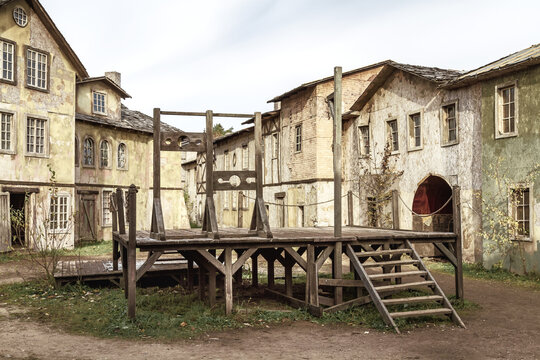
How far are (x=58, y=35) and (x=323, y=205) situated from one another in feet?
40.7

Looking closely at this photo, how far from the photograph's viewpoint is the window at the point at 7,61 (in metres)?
19.6

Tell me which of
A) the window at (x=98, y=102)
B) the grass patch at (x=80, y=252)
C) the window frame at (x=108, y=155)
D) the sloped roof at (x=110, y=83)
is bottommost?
the grass patch at (x=80, y=252)

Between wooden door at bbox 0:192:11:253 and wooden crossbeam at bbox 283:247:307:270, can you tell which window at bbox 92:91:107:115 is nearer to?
wooden door at bbox 0:192:11:253

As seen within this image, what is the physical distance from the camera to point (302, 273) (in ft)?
52.6

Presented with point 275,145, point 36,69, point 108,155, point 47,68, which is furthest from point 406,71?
point 108,155

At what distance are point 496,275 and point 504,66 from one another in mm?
5798

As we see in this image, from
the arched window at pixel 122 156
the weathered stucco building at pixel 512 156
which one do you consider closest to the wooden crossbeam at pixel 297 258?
the weathered stucco building at pixel 512 156

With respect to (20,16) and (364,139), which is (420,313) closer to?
(364,139)

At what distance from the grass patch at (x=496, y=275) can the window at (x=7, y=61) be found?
16.1 meters

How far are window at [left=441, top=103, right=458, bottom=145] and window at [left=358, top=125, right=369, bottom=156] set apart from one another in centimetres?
413

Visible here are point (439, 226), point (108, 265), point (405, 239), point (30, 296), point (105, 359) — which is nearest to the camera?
point (105, 359)

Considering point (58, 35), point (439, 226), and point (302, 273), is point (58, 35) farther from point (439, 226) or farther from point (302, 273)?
point (439, 226)

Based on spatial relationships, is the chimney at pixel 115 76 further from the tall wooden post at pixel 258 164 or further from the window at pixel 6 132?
the tall wooden post at pixel 258 164

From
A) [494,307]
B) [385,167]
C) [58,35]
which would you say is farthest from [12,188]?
[494,307]
